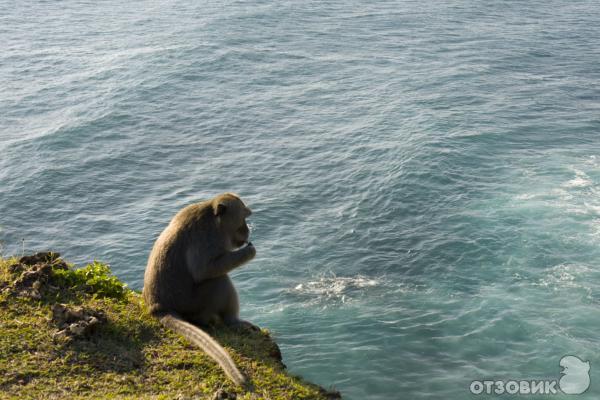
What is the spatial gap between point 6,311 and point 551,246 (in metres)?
14.5

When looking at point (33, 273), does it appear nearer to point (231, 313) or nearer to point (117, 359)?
point (117, 359)

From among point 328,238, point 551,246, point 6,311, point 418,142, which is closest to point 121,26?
point 418,142

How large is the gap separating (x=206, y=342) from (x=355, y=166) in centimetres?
1861

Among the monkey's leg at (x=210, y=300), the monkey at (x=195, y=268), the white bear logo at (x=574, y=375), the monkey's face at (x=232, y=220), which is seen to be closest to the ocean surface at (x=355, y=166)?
the white bear logo at (x=574, y=375)

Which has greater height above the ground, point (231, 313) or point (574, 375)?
point (231, 313)

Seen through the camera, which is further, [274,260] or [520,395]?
[274,260]

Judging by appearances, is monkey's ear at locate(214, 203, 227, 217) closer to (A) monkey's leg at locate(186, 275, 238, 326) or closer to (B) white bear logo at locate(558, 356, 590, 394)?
(A) monkey's leg at locate(186, 275, 238, 326)

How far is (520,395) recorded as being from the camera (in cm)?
1320

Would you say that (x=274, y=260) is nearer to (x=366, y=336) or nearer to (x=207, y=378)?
(x=366, y=336)

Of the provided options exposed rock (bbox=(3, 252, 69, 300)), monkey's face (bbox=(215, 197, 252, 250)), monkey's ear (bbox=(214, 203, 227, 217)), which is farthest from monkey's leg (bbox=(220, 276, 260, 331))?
exposed rock (bbox=(3, 252, 69, 300))

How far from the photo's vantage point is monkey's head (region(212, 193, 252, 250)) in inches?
415

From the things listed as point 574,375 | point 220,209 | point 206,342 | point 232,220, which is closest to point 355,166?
point 574,375

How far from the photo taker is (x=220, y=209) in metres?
10.5

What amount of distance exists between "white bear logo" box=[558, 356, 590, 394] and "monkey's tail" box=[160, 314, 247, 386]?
733 cm
